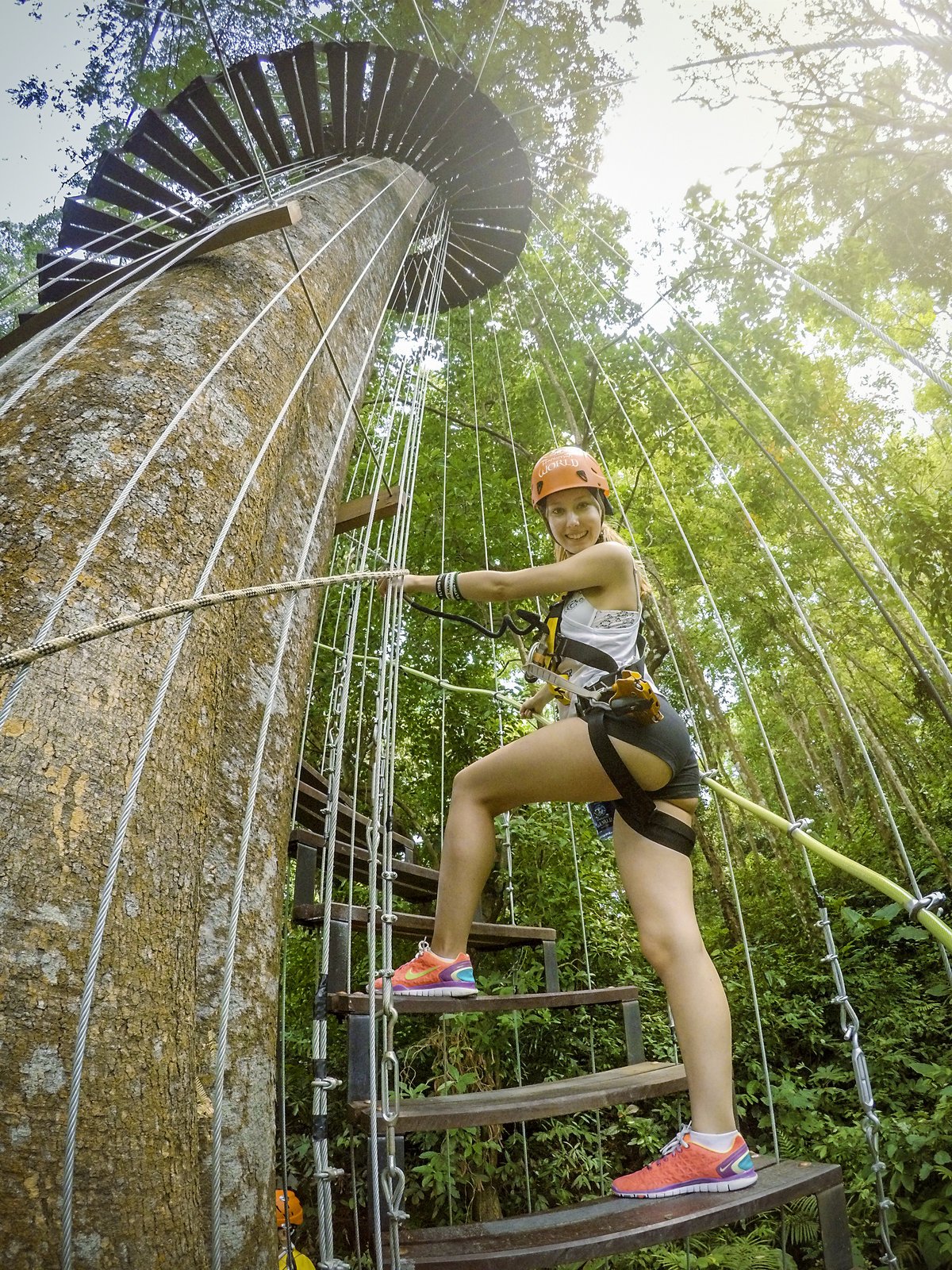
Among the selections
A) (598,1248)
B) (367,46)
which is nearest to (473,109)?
(367,46)

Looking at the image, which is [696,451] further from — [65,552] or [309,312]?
[65,552]

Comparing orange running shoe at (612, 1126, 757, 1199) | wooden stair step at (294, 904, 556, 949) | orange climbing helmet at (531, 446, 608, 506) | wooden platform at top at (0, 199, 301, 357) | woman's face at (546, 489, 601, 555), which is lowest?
orange running shoe at (612, 1126, 757, 1199)

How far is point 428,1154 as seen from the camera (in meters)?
3.17

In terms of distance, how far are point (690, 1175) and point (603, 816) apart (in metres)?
0.66

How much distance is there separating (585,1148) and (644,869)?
2.85 metres

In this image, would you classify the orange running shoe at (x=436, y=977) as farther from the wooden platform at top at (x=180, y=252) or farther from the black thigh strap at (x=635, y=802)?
the wooden platform at top at (x=180, y=252)

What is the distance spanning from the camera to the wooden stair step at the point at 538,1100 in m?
1.21

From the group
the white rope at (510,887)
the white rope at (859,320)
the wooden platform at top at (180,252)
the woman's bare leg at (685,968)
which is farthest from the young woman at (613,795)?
the wooden platform at top at (180,252)

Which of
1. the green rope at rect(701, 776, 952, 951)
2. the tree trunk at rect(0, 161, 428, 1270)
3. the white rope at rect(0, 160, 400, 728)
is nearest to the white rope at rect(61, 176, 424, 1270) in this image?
the tree trunk at rect(0, 161, 428, 1270)

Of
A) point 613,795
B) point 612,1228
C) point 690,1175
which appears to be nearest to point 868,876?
point 613,795

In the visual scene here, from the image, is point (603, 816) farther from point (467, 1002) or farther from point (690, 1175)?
point (690, 1175)

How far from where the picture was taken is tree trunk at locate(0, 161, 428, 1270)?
71cm

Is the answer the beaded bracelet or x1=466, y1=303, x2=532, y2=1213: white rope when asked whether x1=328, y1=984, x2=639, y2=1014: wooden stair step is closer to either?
x1=466, y1=303, x2=532, y2=1213: white rope

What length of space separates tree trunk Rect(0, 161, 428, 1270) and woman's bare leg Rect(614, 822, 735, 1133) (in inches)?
27.5
